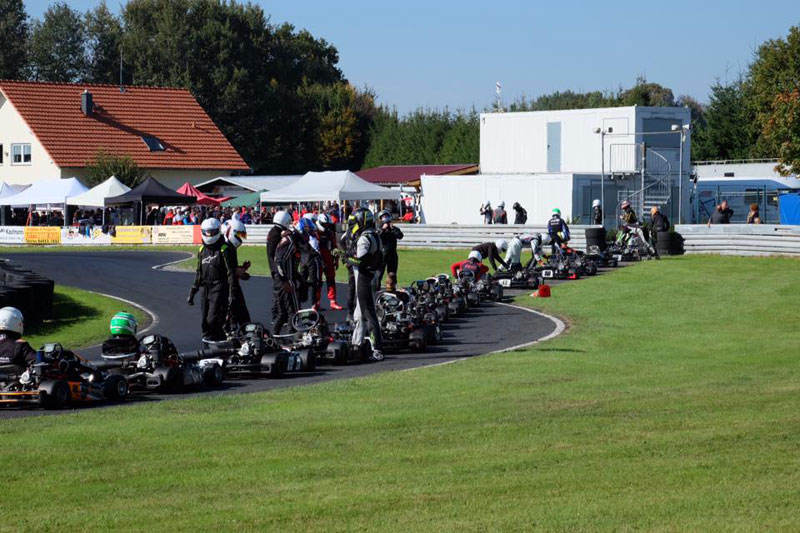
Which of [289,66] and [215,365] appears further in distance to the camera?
[289,66]

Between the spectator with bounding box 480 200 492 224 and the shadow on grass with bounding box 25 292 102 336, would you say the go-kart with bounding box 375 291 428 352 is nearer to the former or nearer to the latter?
the shadow on grass with bounding box 25 292 102 336

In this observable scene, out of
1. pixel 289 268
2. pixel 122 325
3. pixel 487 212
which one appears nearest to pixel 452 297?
pixel 289 268

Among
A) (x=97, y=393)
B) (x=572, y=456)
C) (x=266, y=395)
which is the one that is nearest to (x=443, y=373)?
(x=266, y=395)

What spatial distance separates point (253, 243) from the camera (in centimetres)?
4509

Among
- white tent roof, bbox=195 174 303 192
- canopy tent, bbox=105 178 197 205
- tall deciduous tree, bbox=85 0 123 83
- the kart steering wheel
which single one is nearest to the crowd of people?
the kart steering wheel

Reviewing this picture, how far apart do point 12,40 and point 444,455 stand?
332 feet

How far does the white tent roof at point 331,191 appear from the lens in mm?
47438

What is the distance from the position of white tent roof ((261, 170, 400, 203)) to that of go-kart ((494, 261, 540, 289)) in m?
20.1

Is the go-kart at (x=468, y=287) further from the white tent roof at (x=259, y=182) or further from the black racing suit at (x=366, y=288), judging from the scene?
the white tent roof at (x=259, y=182)

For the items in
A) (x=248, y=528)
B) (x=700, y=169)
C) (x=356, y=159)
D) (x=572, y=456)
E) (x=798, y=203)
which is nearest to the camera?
(x=248, y=528)

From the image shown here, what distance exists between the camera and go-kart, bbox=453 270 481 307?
23031 mm

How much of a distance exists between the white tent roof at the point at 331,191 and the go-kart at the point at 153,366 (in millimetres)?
33504

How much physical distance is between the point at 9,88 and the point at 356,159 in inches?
1406

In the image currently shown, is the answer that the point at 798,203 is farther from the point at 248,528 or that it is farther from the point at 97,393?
the point at 248,528
